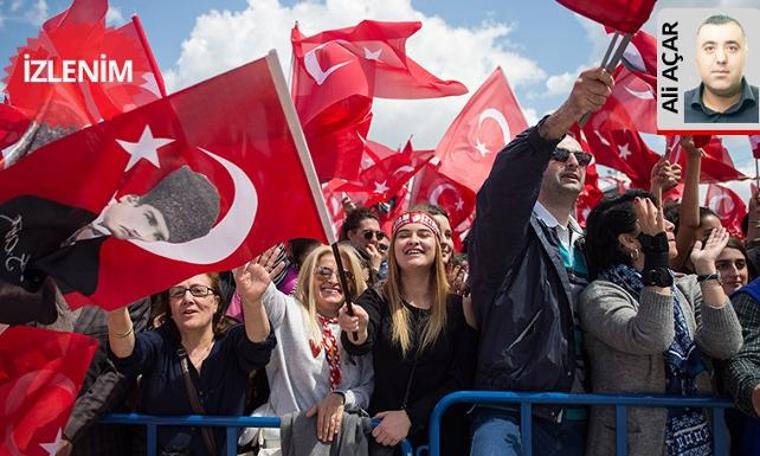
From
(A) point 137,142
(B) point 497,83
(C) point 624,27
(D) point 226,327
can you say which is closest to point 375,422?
(D) point 226,327

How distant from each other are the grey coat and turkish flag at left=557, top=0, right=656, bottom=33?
1123 mm

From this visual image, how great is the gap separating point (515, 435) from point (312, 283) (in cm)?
134

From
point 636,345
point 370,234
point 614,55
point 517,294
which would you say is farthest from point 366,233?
point 614,55

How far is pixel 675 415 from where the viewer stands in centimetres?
393

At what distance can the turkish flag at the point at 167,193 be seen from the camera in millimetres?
3465

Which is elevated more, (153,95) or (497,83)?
(497,83)

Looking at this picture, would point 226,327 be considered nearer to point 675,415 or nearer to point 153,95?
point 675,415

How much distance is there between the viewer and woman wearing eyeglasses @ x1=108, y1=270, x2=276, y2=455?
4.06 meters

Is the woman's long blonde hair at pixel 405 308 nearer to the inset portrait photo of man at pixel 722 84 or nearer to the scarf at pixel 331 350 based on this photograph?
the scarf at pixel 331 350

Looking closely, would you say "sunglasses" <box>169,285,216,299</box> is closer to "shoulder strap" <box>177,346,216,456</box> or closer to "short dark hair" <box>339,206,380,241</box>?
"shoulder strap" <box>177,346,216,456</box>

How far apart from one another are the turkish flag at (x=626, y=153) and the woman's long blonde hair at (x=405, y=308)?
5.25 meters

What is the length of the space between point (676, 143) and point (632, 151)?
0.55 m

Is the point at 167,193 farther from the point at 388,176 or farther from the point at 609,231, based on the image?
the point at 388,176

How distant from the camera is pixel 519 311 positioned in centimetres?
383
